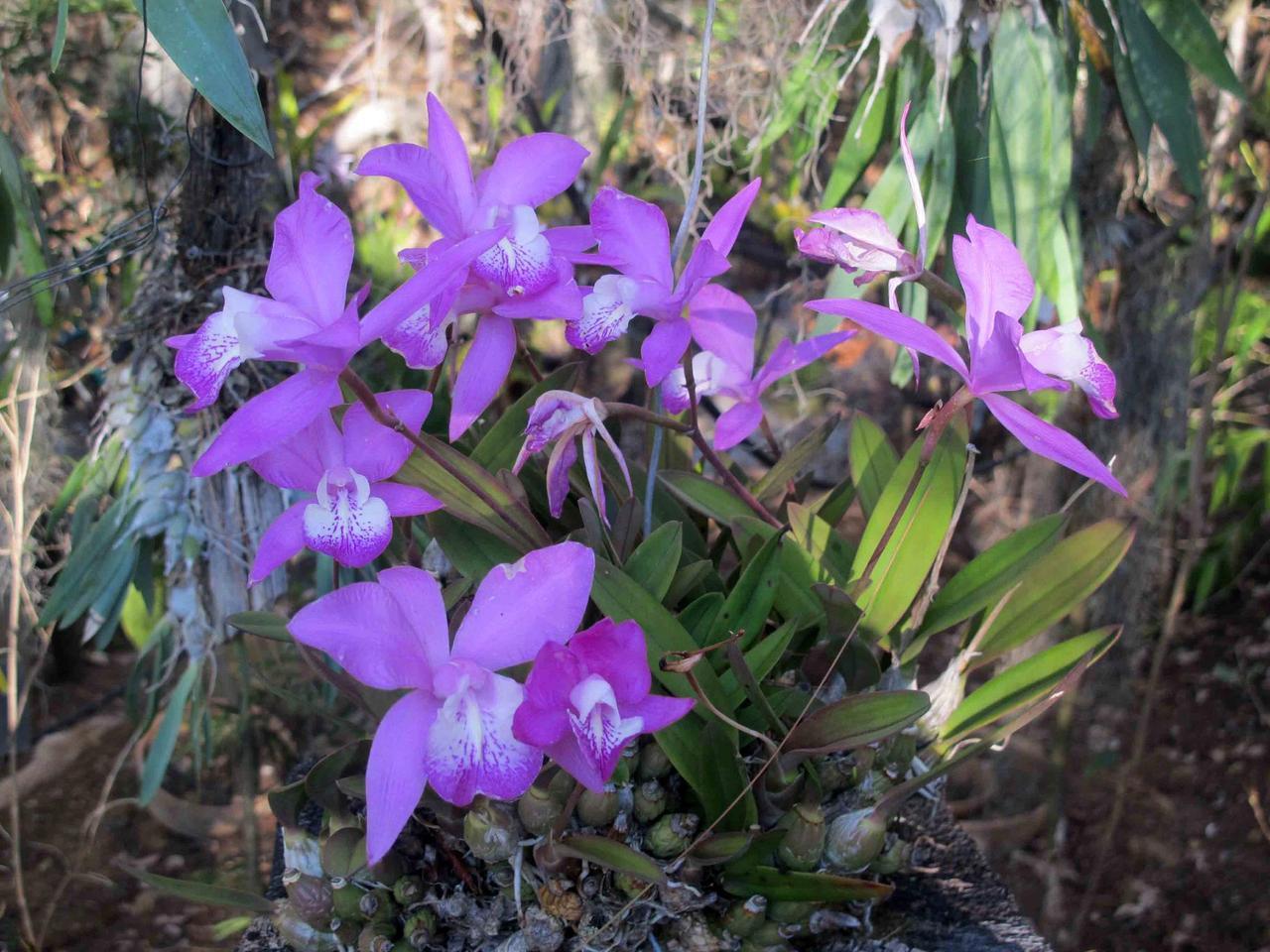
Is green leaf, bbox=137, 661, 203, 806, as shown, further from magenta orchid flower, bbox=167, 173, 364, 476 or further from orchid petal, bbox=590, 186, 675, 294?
orchid petal, bbox=590, 186, 675, 294

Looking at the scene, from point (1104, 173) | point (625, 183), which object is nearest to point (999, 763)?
point (1104, 173)

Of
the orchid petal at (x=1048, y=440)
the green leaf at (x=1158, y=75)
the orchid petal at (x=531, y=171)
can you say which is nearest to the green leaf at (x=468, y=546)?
the orchid petal at (x=531, y=171)

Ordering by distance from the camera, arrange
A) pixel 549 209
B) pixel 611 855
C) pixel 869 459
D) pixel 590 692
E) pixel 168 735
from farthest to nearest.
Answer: pixel 549 209, pixel 168 735, pixel 869 459, pixel 611 855, pixel 590 692

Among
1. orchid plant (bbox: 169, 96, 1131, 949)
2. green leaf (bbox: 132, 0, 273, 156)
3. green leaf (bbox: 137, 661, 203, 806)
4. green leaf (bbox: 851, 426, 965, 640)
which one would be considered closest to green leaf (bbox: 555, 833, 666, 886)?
orchid plant (bbox: 169, 96, 1131, 949)

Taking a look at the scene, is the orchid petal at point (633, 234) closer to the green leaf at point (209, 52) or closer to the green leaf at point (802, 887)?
the green leaf at point (209, 52)

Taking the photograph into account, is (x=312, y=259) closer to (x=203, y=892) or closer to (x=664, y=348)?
(x=664, y=348)

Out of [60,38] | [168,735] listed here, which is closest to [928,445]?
[60,38]
